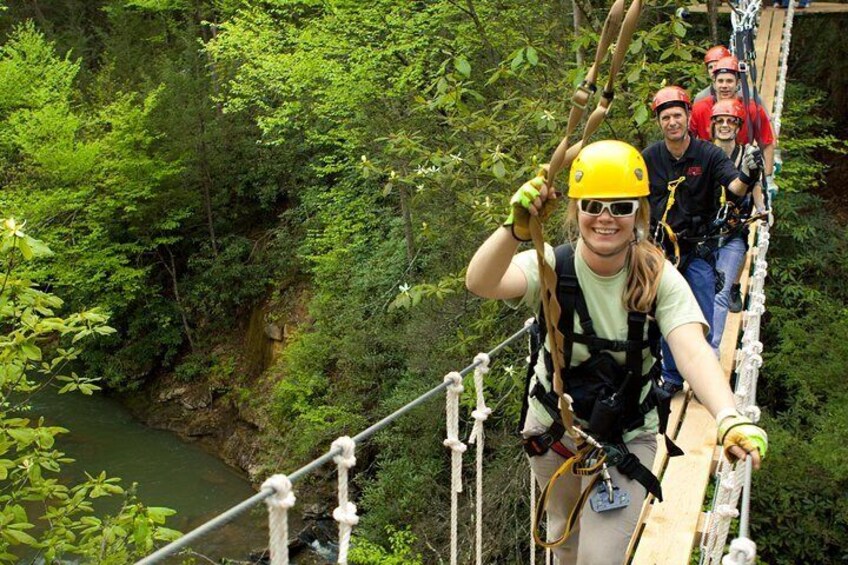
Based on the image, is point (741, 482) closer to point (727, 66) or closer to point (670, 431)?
point (670, 431)

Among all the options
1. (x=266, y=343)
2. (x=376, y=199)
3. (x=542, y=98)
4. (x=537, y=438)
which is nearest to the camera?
(x=537, y=438)

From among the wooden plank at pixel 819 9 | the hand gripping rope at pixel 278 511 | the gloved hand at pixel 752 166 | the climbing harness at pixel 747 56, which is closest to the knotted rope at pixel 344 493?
the hand gripping rope at pixel 278 511

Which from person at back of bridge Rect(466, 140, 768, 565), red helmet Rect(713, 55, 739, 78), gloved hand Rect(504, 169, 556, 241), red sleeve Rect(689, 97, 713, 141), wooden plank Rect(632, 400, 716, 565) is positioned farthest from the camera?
red sleeve Rect(689, 97, 713, 141)

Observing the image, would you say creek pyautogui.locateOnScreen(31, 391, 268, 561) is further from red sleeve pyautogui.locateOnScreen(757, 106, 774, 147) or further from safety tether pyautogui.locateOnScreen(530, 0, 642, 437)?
safety tether pyautogui.locateOnScreen(530, 0, 642, 437)

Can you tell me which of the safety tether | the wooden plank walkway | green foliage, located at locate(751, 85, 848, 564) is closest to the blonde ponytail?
the safety tether

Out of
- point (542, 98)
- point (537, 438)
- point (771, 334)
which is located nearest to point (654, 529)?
point (537, 438)

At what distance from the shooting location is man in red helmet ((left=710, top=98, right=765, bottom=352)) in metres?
3.81

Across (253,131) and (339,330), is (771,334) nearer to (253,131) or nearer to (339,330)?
(339,330)

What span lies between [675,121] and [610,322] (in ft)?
5.93

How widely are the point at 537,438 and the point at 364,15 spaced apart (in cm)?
706

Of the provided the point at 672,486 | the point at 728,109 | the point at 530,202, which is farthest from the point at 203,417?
the point at 530,202

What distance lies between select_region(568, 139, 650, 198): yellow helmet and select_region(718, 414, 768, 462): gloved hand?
548 millimetres

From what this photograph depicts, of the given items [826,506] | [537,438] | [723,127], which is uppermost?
[723,127]

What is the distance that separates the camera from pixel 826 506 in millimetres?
5117
